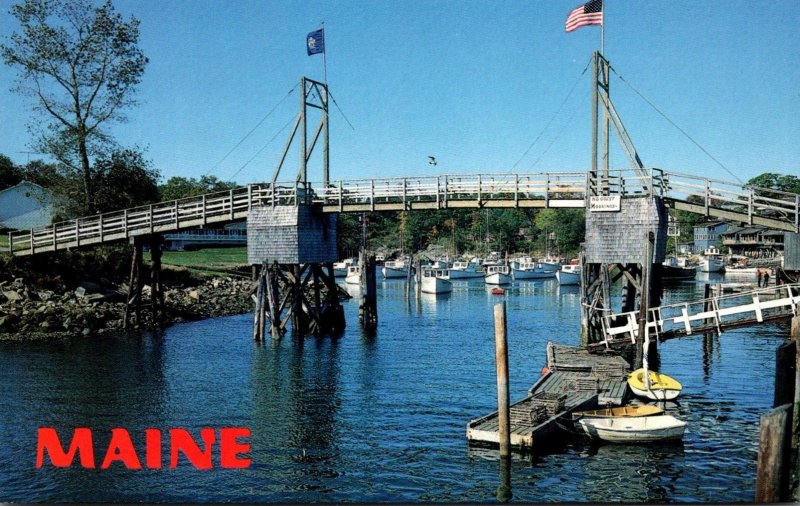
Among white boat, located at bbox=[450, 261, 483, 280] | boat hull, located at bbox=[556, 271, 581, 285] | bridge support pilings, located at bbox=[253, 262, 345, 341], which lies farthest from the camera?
white boat, located at bbox=[450, 261, 483, 280]

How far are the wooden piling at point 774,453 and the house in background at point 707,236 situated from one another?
126 m

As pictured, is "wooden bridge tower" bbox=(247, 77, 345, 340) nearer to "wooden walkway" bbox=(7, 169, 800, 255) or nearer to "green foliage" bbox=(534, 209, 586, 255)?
"wooden walkway" bbox=(7, 169, 800, 255)

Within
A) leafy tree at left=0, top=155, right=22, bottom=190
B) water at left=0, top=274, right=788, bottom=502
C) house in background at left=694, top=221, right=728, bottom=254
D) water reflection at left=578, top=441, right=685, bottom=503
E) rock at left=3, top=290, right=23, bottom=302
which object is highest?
leafy tree at left=0, top=155, right=22, bottom=190

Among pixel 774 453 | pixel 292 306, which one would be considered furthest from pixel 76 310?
pixel 774 453

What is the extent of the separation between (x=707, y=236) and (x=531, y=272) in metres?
51.6

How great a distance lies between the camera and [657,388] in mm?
22047

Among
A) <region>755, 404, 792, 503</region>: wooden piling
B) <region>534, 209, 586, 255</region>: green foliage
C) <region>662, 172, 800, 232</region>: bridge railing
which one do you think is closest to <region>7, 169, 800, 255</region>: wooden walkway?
<region>662, 172, 800, 232</region>: bridge railing

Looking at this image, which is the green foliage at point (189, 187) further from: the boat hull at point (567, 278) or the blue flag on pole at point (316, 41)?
the blue flag on pole at point (316, 41)

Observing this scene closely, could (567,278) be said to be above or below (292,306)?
below

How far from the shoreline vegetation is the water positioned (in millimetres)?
3046

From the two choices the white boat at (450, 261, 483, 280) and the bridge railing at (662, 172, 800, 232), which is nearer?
the bridge railing at (662, 172, 800, 232)

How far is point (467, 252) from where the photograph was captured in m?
148

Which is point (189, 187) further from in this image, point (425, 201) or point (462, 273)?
point (425, 201)

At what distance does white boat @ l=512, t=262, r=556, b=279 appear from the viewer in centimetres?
10244
